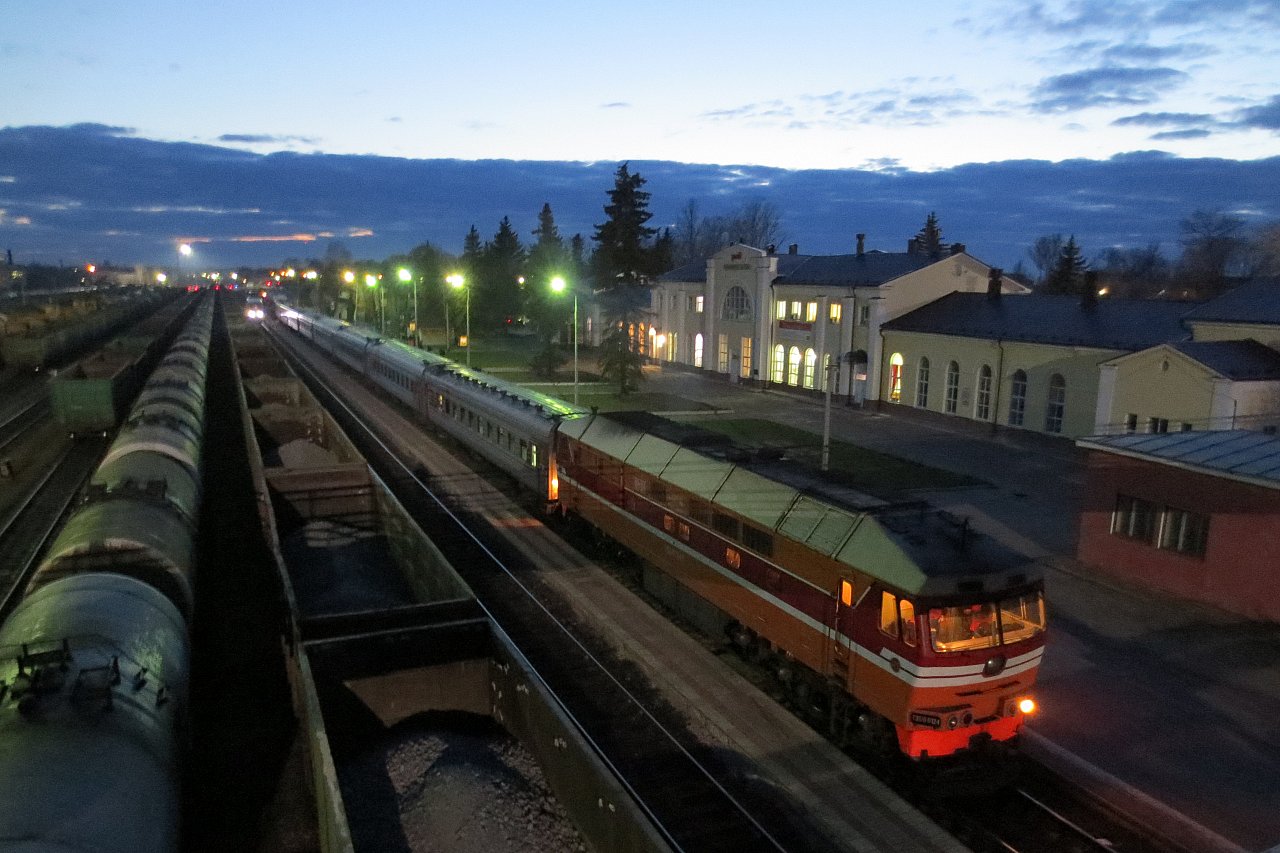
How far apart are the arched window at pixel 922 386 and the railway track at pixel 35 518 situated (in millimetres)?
36702

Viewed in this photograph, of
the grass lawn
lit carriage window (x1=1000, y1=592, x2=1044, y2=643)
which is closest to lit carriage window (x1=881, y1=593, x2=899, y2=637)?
lit carriage window (x1=1000, y1=592, x2=1044, y2=643)

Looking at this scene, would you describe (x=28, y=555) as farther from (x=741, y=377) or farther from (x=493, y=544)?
(x=741, y=377)

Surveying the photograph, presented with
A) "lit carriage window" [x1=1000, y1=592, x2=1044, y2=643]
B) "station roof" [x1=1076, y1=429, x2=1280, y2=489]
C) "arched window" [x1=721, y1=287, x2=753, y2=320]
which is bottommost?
"lit carriage window" [x1=1000, y1=592, x2=1044, y2=643]

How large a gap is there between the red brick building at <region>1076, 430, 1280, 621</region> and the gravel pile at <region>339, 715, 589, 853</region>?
1494 cm

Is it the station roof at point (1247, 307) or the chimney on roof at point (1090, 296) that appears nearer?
the station roof at point (1247, 307)

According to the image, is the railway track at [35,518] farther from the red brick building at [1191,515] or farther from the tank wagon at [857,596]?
the red brick building at [1191,515]

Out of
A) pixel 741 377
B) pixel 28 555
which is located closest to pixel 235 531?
pixel 28 555

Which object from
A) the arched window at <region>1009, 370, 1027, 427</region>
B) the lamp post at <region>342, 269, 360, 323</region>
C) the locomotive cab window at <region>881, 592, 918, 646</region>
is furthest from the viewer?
the lamp post at <region>342, 269, 360, 323</region>

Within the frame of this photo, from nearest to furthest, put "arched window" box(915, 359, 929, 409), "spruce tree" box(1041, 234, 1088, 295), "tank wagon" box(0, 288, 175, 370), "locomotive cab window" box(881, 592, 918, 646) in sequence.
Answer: "locomotive cab window" box(881, 592, 918, 646) < "arched window" box(915, 359, 929, 409) < "tank wagon" box(0, 288, 175, 370) < "spruce tree" box(1041, 234, 1088, 295)

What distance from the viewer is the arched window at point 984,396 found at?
3894cm

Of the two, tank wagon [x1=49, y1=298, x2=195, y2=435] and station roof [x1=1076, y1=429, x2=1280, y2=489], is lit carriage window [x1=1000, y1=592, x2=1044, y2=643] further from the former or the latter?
tank wagon [x1=49, y1=298, x2=195, y2=435]

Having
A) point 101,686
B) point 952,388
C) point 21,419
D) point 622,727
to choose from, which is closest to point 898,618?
point 622,727

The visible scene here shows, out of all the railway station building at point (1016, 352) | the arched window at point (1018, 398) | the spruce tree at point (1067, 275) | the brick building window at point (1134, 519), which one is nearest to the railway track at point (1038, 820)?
the brick building window at point (1134, 519)

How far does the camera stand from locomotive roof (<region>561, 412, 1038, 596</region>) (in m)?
10.7
